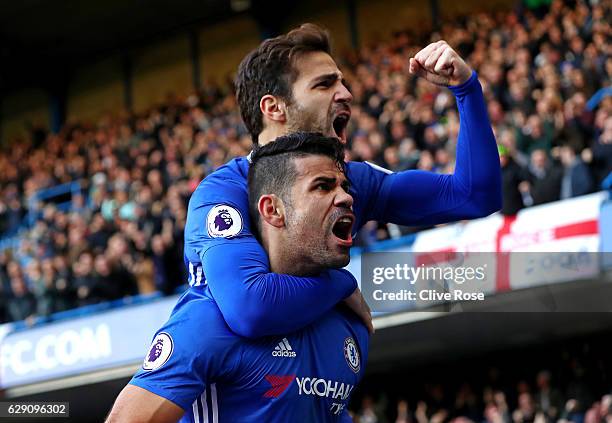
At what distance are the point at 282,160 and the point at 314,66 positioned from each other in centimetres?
48

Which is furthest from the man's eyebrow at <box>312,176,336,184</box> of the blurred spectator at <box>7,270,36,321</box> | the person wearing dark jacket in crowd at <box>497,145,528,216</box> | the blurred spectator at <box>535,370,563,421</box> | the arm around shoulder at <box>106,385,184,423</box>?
the blurred spectator at <box>7,270,36,321</box>

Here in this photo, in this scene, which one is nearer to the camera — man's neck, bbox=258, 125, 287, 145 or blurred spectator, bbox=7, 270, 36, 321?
man's neck, bbox=258, 125, 287, 145

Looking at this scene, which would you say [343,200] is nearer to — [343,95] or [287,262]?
[287,262]

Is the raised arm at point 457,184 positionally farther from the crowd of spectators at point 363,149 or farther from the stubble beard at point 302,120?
the crowd of spectators at point 363,149

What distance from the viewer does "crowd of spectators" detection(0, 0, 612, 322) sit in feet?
38.4

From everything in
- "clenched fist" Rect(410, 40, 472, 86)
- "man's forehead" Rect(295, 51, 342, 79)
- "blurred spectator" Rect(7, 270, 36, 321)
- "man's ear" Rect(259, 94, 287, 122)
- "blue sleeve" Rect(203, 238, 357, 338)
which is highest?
"man's forehead" Rect(295, 51, 342, 79)

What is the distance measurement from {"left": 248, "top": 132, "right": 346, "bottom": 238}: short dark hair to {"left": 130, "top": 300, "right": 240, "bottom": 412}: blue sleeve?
0.38 meters

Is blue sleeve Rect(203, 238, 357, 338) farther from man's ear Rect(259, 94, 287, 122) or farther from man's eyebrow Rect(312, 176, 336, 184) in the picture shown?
man's ear Rect(259, 94, 287, 122)

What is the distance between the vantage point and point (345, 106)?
12.1ft

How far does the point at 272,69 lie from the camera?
148 inches

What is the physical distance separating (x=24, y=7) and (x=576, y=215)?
17.2 metres

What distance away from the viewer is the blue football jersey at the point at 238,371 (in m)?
3.26

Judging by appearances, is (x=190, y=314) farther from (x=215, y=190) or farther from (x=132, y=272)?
(x=132, y=272)

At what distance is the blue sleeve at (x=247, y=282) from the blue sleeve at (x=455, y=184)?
0.46 metres
